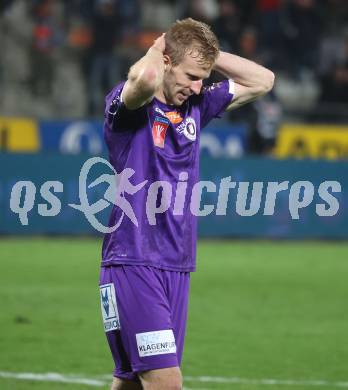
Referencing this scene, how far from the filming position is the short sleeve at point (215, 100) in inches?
Result: 222

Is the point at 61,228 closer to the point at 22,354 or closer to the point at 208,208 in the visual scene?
the point at 208,208

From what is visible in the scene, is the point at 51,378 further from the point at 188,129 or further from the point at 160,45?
the point at 160,45

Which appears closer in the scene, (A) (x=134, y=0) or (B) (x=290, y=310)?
(B) (x=290, y=310)

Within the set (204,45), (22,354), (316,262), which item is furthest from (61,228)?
(204,45)

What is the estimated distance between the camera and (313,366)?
8.20 meters

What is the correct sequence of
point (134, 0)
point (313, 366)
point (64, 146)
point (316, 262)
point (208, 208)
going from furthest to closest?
1. point (134, 0)
2. point (64, 146)
3. point (208, 208)
4. point (316, 262)
5. point (313, 366)

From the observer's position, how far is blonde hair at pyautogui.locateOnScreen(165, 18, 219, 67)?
510 cm

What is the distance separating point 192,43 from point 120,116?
48 centimetres

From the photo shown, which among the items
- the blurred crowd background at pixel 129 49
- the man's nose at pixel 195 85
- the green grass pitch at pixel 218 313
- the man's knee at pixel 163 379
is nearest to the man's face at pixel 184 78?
the man's nose at pixel 195 85

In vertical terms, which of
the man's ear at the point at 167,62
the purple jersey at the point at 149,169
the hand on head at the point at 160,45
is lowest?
the purple jersey at the point at 149,169

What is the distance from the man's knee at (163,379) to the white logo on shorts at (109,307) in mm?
304

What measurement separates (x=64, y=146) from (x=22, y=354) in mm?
10895

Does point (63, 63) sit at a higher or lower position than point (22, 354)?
higher

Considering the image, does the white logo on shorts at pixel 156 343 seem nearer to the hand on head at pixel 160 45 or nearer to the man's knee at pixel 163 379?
the man's knee at pixel 163 379
